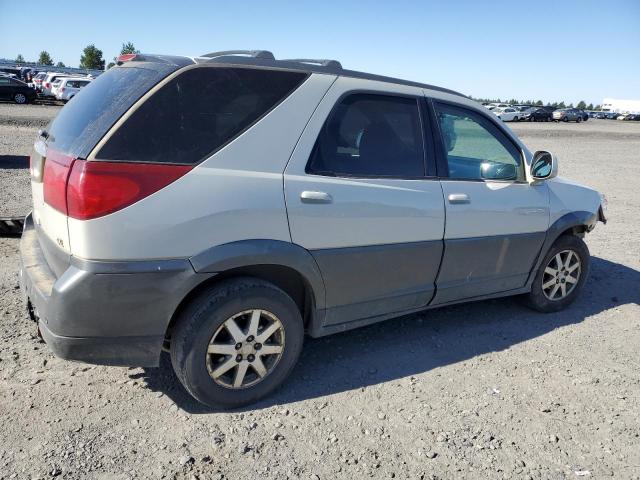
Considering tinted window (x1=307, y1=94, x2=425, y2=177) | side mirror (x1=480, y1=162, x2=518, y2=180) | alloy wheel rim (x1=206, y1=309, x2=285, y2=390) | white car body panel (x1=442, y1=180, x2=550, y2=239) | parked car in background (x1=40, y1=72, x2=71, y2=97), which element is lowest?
parked car in background (x1=40, y1=72, x2=71, y2=97)

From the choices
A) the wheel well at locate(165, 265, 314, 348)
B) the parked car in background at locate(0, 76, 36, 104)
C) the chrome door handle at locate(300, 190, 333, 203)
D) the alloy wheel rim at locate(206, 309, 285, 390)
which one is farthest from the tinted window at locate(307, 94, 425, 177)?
the parked car in background at locate(0, 76, 36, 104)

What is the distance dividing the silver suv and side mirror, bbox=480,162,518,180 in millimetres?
92

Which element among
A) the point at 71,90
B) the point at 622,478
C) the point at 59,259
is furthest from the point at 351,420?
the point at 71,90

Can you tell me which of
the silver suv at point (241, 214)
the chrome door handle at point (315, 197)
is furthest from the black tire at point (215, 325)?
the chrome door handle at point (315, 197)

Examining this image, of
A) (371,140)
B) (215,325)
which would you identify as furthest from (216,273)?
(371,140)

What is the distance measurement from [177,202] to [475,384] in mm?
2265

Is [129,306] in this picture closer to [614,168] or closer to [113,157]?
Answer: [113,157]

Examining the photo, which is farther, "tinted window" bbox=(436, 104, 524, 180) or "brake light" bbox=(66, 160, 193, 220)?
"tinted window" bbox=(436, 104, 524, 180)

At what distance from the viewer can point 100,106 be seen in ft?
9.14

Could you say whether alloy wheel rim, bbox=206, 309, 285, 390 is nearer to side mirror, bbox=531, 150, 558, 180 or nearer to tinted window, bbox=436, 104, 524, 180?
tinted window, bbox=436, 104, 524, 180

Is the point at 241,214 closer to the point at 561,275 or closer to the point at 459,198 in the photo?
the point at 459,198

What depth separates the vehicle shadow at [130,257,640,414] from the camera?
333 centimetres

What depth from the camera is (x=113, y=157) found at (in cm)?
251

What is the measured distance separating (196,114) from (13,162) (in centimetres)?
972
